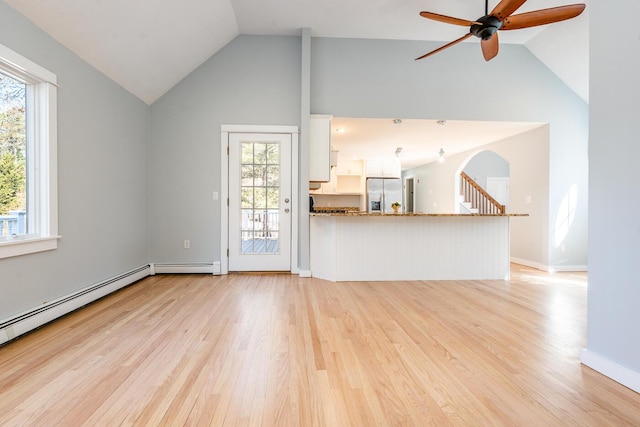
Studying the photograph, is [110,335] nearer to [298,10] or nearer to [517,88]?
[298,10]

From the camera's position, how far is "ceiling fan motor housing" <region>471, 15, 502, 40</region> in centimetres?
273

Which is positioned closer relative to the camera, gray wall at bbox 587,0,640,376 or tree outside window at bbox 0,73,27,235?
→ gray wall at bbox 587,0,640,376

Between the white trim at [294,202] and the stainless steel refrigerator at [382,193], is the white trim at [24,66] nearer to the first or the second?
the white trim at [294,202]

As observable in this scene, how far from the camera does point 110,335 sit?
A: 2271 mm

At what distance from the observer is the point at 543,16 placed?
8.52ft

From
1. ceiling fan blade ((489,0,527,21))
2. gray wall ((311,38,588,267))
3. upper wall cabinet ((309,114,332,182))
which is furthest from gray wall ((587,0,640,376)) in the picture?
upper wall cabinet ((309,114,332,182))

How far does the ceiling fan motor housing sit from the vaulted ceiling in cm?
99

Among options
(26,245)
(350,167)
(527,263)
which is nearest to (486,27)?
(527,263)

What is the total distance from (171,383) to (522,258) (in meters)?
5.55

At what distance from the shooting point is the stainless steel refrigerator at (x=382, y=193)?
8.16 metres

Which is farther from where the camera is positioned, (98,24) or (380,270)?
(380,270)

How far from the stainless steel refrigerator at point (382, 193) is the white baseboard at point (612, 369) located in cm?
626

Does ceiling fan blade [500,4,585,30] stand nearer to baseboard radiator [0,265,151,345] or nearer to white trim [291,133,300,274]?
white trim [291,133,300,274]

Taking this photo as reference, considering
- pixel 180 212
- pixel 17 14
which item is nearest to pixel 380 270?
pixel 180 212
